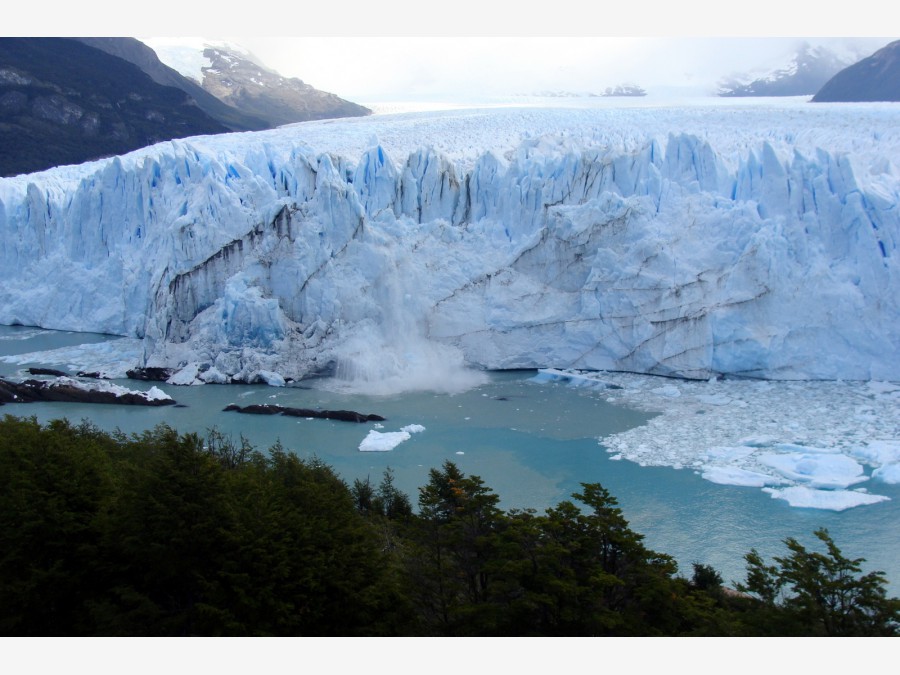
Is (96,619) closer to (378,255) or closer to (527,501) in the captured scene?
(527,501)

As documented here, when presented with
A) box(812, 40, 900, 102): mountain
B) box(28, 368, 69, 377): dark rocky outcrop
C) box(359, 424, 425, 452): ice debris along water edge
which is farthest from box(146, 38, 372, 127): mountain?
box(359, 424, 425, 452): ice debris along water edge

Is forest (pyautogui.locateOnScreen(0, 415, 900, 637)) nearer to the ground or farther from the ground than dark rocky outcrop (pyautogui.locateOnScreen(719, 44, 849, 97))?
nearer to the ground

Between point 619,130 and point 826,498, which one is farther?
point 619,130

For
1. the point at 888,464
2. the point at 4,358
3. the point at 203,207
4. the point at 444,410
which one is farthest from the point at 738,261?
the point at 4,358

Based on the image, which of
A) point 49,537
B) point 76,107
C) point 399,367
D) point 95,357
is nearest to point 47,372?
point 95,357

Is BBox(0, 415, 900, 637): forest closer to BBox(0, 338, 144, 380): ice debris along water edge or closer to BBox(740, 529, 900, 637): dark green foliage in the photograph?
BBox(740, 529, 900, 637): dark green foliage

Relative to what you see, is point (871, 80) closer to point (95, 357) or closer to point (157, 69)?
point (95, 357)
